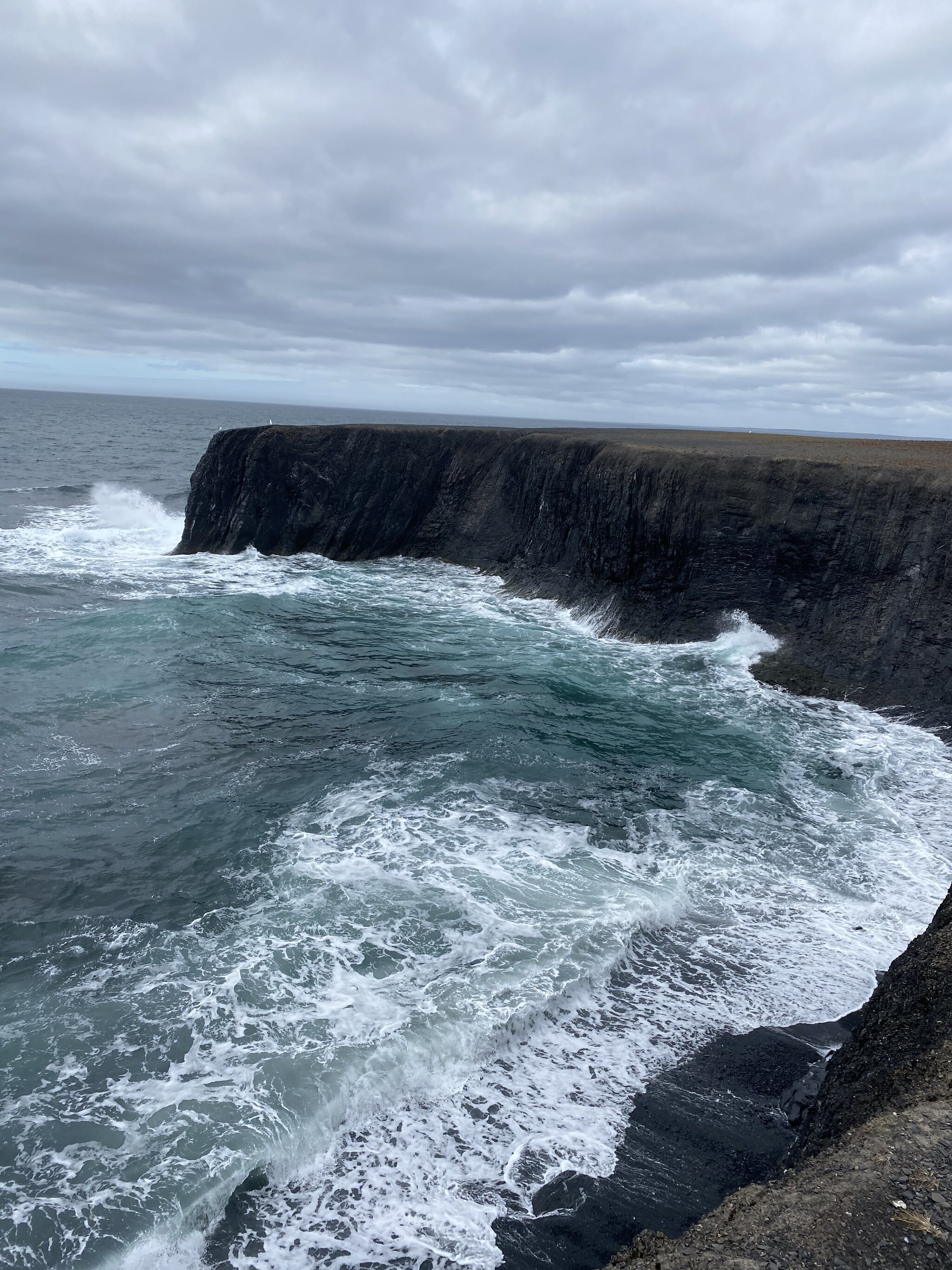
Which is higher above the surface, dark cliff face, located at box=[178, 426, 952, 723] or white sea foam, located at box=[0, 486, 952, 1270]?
dark cliff face, located at box=[178, 426, 952, 723]

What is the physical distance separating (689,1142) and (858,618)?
698 inches

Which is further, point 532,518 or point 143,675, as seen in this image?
point 532,518

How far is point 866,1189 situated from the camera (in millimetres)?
5516

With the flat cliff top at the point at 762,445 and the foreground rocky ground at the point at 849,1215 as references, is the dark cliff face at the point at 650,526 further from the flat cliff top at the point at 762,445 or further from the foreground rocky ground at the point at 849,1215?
the foreground rocky ground at the point at 849,1215

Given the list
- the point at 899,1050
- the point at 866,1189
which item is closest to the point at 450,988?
the point at 899,1050

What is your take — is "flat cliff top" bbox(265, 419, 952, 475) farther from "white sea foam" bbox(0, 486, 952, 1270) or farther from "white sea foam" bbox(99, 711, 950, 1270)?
"white sea foam" bbox(99, 711, 950, 1270)

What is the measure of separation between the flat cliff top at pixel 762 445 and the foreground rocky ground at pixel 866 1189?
2093cm

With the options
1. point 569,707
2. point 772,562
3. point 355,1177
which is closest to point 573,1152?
point 355,1177

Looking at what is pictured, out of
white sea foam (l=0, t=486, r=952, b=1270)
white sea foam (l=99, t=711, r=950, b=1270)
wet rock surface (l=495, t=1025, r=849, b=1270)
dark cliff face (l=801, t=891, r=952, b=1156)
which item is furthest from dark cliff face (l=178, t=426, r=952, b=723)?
wet rock surface (l=495, t=1025, r=849, b=1270)

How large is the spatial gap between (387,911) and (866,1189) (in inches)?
295

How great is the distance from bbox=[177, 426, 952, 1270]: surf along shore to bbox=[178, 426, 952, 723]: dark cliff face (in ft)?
0.27

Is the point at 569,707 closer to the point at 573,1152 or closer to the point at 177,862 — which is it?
the point at 177,862

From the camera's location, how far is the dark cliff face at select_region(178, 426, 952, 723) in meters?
21.8

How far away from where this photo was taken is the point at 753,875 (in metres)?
13.0
